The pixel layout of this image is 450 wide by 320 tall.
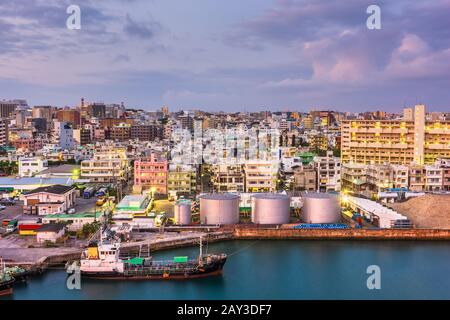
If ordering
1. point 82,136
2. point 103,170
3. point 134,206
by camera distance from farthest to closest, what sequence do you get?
1. point 82,136
2. point 103,170
3. point 134,206

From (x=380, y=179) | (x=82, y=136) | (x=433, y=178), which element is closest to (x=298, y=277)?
(x=380, y=179)

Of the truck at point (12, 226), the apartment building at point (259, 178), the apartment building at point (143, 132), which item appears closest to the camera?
the truck at point (12, 226)

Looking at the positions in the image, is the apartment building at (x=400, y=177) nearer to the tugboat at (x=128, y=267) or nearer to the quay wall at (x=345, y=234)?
the quay wall at (x=345, y=234)

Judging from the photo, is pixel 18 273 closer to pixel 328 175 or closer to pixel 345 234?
pixel 345 234

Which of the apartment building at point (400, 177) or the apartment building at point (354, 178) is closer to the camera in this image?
the apartment building at point (400, 177)

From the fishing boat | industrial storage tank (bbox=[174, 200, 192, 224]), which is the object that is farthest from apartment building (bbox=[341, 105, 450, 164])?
the fishing boat

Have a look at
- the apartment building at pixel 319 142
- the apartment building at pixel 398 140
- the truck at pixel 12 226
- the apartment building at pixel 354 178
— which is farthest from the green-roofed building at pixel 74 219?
the apartment building at pixel 319 142
